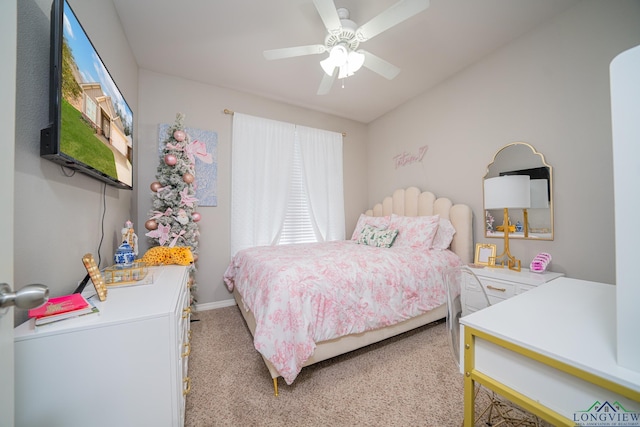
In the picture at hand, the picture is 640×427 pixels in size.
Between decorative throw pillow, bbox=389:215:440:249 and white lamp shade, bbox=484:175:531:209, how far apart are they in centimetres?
68

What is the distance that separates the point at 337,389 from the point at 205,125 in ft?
10.0

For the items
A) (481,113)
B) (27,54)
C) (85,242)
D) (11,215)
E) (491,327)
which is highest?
(481,113)

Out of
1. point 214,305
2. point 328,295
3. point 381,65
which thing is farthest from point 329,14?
point 214,305

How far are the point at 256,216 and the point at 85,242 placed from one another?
6.09 feet

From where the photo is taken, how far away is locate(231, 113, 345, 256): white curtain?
118 inches

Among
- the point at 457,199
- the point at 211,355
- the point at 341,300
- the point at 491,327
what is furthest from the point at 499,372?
the point at 457,199

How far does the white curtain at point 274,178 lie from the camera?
3.01m

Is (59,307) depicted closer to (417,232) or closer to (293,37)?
(293,37)

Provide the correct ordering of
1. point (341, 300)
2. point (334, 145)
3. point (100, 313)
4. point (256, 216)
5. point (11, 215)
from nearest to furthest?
point (11, 215)
point (100, 313)
point (341, 300)
point (256, 216)
point (334, 145)

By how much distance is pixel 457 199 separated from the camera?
2725 mm

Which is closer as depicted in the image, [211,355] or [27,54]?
[27,54]

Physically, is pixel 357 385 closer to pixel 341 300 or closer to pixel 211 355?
pixel 341 300

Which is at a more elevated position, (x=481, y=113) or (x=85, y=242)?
(x=481, y=113)

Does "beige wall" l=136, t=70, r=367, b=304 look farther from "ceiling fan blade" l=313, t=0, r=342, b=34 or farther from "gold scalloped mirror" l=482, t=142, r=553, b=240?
"gold scalloped mirror" l=482, t=142, r=553, b=240
